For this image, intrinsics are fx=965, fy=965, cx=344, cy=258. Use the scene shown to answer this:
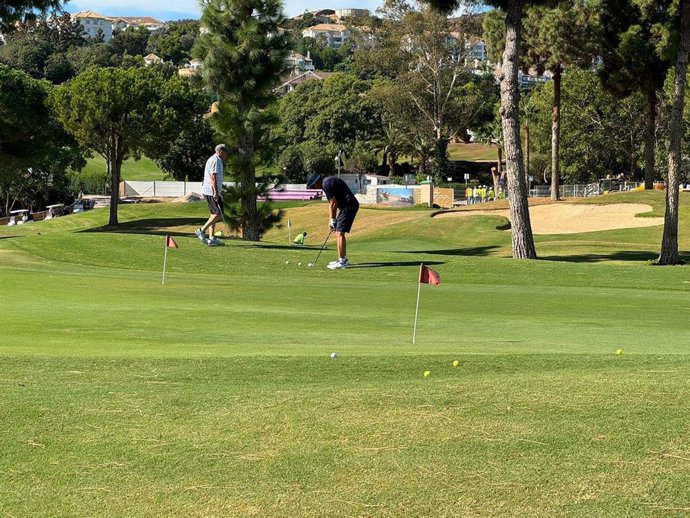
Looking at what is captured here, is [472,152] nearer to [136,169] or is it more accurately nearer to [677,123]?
[136,169]

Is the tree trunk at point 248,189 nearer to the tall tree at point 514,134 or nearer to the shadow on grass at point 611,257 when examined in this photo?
the tall tree at point 514,134

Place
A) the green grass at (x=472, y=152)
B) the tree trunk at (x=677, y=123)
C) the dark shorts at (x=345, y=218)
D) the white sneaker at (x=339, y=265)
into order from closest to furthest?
the dark shorts at (x=345, y=218), the white sneaker at (x=339, y=265), the tree trunk at (x=677, y=123), the green grass at (x=472, y=152)

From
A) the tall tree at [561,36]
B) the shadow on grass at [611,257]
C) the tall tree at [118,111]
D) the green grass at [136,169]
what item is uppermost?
the tall tree at [561,36]

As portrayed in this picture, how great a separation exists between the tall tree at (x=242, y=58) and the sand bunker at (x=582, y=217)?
17.7 meters

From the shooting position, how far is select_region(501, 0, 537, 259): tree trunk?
28891mm

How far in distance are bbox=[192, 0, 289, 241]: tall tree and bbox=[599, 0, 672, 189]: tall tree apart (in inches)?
850

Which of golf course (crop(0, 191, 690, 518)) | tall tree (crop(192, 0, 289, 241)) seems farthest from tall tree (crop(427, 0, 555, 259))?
golf course (crop(0, 191, 690, 518))

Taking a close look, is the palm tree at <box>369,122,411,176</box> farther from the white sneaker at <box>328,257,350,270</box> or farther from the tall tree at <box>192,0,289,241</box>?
the white sneaker at <box>328,257,350,270</box>

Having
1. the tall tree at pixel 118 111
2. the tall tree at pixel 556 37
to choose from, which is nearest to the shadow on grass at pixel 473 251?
the tall tree at pixel 556 37

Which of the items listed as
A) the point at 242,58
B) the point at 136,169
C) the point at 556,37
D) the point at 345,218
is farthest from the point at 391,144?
the point at 345,218

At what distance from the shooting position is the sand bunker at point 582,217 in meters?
46.9

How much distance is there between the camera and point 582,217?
49.7m

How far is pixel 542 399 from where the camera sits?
6902mm

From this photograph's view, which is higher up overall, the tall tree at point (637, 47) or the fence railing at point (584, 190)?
the tall tree at point (637, 47)
